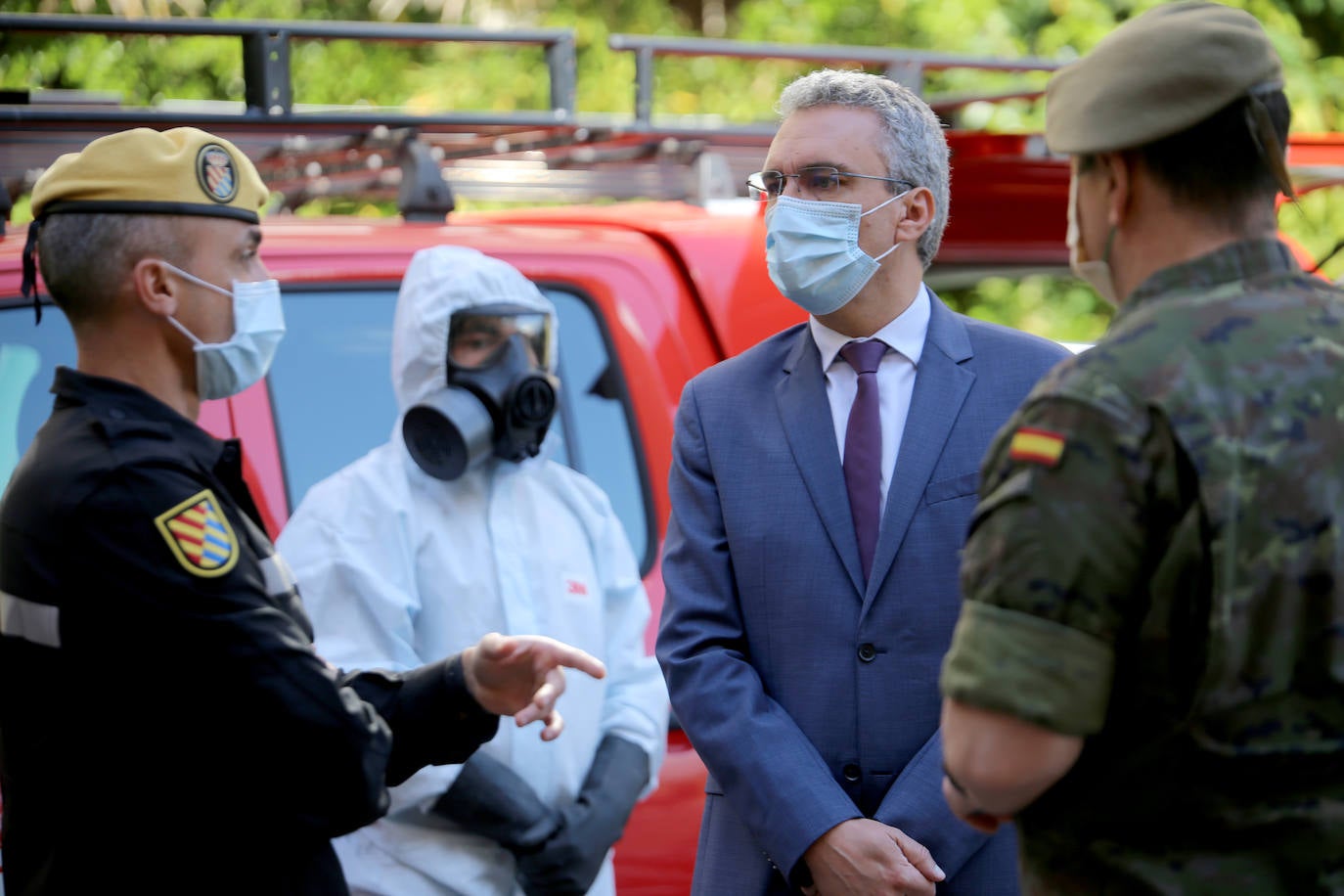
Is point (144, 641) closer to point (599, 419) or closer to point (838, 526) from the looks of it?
point (838, 526)

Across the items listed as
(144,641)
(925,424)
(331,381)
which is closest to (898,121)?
(925,424)

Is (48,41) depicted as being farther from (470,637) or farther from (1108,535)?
(1108,535)

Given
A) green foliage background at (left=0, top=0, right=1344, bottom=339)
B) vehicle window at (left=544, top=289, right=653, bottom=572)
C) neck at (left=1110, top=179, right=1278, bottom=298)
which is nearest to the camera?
neck at (left=1110, top=179, right=1278, bottom=298)

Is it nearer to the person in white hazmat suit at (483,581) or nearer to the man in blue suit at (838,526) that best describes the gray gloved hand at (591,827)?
the person in white hazmat suit at (483,581)

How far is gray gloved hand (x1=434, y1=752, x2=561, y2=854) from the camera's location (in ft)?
8.59

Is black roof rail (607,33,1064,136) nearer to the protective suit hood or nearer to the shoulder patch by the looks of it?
the protective suit hood

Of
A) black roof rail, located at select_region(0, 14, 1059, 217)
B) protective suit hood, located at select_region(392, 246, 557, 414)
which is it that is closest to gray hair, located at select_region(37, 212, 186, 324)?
protective suit hood, located at select_region(392, 246, 557, 414)

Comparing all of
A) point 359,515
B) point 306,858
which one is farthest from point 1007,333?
point 306,858

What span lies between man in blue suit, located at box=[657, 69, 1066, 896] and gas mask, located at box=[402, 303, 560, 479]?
1.56 ft

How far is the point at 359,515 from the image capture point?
2715mm

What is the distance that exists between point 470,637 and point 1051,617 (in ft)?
4.90

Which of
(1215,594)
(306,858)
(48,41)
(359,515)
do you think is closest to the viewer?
(1215,594)

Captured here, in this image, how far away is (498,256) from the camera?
325 centimetres

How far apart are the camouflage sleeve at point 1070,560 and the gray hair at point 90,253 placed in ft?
4.09
